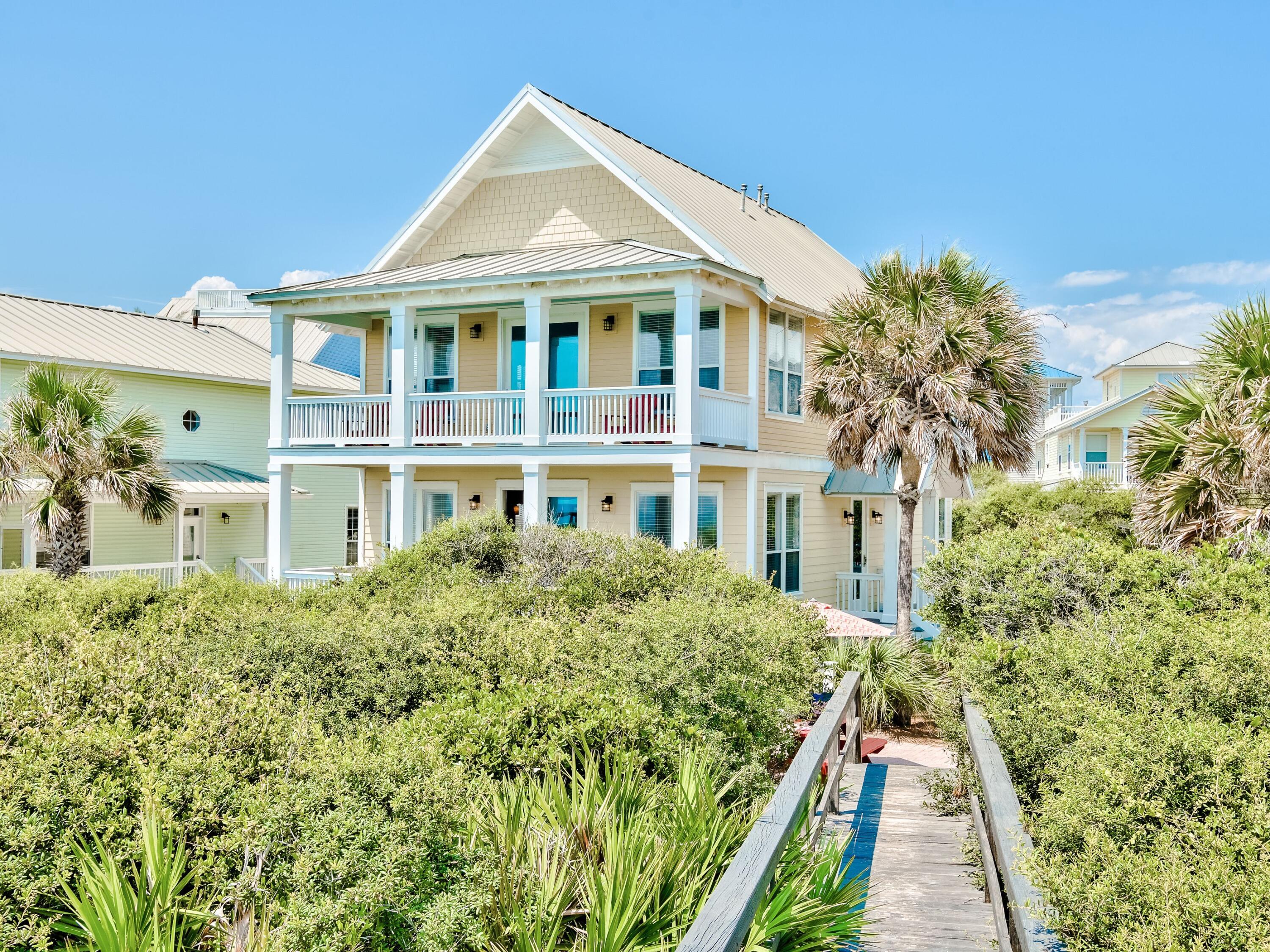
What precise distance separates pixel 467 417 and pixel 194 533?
11.7 meters

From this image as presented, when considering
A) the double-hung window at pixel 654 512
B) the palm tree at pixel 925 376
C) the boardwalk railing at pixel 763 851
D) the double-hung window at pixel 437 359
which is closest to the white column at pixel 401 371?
the double-hung window at pixel 437 359

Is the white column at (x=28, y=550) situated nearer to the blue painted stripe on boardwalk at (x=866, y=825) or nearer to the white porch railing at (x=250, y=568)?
the white porch railing at (x=250, y=568)

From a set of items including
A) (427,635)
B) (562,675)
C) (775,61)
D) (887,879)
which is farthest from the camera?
(775,61)

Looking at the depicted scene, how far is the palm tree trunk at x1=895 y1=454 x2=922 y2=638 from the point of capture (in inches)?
657

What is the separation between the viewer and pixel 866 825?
7.16 metres

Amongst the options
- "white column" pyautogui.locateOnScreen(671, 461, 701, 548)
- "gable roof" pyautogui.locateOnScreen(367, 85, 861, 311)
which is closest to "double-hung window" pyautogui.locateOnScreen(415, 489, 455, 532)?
"gable roof" pyautogui.locateOnScreen(367, 85, 861, 311)

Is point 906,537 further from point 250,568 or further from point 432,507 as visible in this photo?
point 250,568

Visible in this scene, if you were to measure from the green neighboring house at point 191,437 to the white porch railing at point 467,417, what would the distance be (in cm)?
692

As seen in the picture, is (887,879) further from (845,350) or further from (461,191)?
(461,191)

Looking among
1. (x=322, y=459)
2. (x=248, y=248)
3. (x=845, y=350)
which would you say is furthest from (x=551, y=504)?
(x=248, y=248)

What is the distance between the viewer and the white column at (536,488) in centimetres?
1709

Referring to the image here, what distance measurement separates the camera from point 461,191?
20.2m

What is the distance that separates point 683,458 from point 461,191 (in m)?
8.02

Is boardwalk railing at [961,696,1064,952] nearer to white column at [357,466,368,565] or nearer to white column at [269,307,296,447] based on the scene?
white column at [269,307,296,447]
